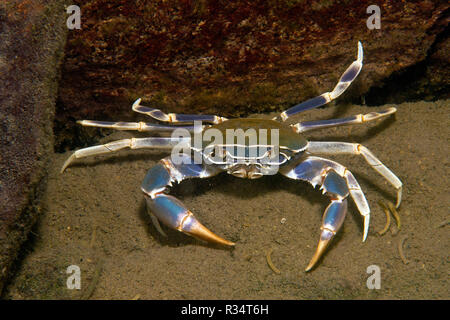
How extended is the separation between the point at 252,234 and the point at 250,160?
1.94ft

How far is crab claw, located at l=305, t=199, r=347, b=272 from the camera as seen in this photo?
2.49 metres

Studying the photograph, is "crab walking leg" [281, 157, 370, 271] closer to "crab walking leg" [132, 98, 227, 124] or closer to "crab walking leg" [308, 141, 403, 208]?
"crab walking leg" [308, 141, 403, 208]

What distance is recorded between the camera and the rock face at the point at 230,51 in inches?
108

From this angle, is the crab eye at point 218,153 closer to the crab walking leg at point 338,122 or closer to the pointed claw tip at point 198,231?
the pointed claw tip at point 198,231

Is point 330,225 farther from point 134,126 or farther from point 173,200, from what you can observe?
point 134,126

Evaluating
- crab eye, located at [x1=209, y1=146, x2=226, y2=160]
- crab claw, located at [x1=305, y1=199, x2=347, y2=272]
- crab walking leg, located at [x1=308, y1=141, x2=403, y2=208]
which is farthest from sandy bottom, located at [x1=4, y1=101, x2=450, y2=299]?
crab eye, located at [x1=209, y1=146, x2=226, y2=160]

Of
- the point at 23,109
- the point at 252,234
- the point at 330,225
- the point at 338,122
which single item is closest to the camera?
the point at 23,109

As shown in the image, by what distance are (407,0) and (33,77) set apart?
2.87 m

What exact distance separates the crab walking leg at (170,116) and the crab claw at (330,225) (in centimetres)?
131

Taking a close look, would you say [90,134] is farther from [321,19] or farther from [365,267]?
[365,267]

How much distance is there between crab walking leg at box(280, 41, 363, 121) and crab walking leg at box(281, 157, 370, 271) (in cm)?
50

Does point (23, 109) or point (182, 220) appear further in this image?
point (182, 220)

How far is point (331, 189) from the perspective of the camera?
108 inches

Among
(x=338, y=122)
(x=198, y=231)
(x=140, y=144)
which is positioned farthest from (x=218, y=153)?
(x=338, y=122)
